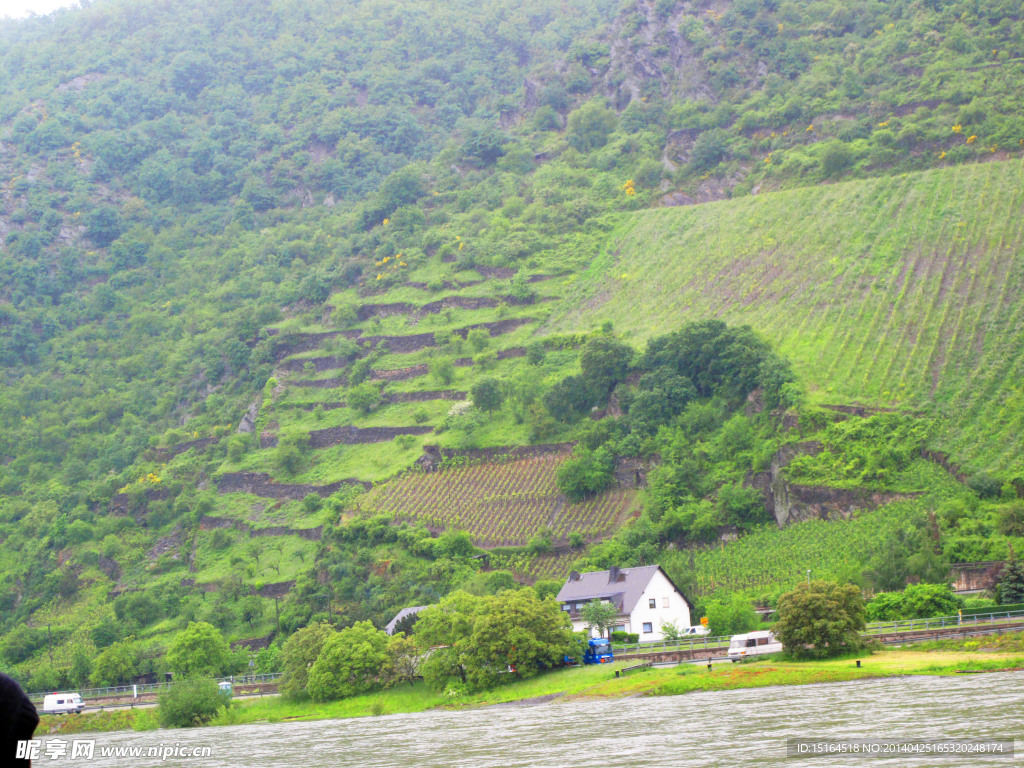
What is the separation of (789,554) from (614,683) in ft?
70.4

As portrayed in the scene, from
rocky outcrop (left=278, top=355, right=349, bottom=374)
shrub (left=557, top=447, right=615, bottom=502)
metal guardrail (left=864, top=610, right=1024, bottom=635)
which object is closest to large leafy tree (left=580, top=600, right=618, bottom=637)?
metal guardrail (left=864, top=610, right=1024, bottom=635)

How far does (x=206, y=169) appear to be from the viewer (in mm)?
161500

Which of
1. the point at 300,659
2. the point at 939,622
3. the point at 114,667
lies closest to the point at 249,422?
the point at 114,667

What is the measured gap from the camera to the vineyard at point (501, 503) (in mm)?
77500

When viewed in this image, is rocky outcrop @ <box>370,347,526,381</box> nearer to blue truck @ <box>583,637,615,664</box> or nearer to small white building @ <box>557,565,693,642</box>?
small white building @ <box>557,565,693,642</box>

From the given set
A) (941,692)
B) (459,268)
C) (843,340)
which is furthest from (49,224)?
(941,692)

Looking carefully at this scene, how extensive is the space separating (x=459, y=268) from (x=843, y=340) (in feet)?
156

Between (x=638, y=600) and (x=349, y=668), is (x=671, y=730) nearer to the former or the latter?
(x=638, y=600)

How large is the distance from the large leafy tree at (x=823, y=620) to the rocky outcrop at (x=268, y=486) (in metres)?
49.3

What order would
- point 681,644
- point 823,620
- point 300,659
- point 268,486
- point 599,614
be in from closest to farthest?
point 823,620 < point 681,644 < point 599,614 < point 300,659 < point 268,486

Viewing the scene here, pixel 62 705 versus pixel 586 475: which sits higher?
pixel 586 475

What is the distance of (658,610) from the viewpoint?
6141 centimetres

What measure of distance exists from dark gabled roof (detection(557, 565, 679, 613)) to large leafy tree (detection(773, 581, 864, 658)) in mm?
14940

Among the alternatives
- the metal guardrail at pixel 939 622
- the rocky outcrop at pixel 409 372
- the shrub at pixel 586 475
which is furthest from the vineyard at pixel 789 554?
the rocky outcrop at pixel 409 372
